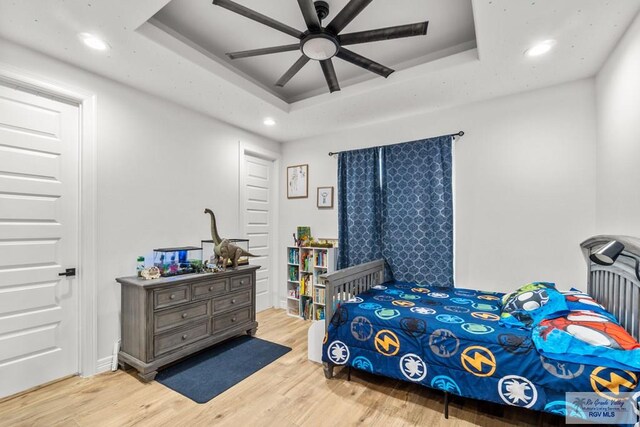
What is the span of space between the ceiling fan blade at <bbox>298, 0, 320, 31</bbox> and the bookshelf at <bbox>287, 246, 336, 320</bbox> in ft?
8.63

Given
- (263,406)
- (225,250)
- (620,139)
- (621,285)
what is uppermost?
(620,139)

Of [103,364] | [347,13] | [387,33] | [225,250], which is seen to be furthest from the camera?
[225,250]

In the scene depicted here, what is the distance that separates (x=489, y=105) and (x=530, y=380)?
256 cm

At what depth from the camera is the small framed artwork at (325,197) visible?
401cm

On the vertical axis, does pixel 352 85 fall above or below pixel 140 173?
above

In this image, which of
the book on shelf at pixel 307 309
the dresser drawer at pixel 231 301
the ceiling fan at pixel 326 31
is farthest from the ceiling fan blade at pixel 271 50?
the book on shelf at pixel 307 309

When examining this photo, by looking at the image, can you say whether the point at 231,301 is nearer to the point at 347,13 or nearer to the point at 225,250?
the point at 225,250

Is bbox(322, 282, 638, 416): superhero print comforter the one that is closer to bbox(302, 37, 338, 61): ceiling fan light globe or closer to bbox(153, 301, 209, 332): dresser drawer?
bbox(153, 301, 209, 332): dresser drawer

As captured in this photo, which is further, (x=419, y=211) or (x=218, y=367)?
(x=419, y=211)

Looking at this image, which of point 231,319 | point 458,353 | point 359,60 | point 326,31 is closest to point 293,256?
point 231,319

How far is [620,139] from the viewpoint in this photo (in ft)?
6.70

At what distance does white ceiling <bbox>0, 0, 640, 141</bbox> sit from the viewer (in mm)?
1750

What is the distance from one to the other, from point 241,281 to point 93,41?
2.41m

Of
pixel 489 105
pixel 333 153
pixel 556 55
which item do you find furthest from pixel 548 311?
pixel 333 153
